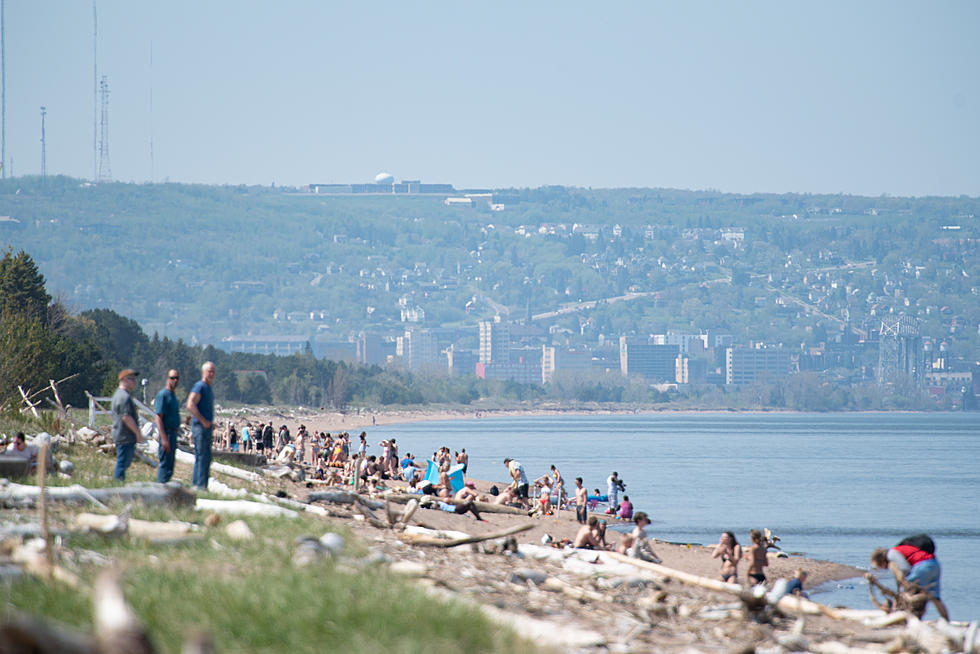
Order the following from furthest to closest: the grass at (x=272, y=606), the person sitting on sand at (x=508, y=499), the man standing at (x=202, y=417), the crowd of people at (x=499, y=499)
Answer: the person sitting on sand at (x=508, y=499) < the man standing at (x=202, y=417) < the crowd of people at (x=499, y=499) < the grass at (x=272, y=606)

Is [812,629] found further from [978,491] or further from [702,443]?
[702,443]

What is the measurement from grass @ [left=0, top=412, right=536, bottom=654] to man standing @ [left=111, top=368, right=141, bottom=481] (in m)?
4.66

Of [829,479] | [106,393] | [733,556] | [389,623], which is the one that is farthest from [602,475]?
[389,623]

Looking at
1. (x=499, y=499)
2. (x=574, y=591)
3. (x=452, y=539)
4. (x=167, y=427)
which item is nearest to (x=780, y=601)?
(x=574, y=591)

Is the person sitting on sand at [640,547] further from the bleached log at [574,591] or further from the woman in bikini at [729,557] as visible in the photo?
the bleached log at [574,591]

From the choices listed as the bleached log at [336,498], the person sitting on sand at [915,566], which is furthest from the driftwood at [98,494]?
the person sitting on sand at [915,566]

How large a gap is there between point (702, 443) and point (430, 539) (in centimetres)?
9589

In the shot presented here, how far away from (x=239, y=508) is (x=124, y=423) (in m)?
2.14

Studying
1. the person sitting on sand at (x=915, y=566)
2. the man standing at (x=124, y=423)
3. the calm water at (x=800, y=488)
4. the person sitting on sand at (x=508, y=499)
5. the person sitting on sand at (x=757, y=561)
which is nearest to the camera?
the person sitting on sand at (x=915, y=566)

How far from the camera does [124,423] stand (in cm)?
1366

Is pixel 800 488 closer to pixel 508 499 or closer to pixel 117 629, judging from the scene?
pixel 508 499

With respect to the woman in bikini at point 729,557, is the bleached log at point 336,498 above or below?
above

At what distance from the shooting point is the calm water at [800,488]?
3162 cm

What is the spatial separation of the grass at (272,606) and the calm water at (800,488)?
1431 cm
